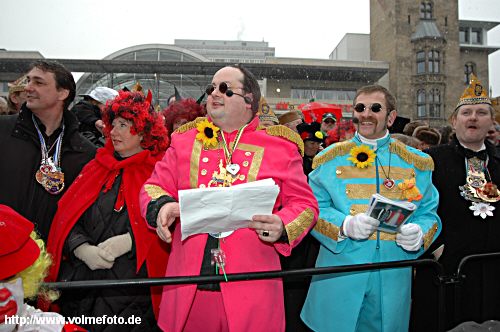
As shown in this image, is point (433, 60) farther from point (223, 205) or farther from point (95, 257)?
point (223, 205)

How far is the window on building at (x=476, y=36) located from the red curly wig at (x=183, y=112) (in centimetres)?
4521

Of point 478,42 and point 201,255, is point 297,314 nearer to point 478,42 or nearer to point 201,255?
point 201,255

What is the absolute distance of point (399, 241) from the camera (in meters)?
2.83

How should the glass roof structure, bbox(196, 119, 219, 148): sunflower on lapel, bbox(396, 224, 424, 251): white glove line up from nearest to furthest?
1. bbox(196, 119, 219, 148): sunflower on lapel
2. bbox(396, 224, 424, 251): white glove
3. the glass roof structure

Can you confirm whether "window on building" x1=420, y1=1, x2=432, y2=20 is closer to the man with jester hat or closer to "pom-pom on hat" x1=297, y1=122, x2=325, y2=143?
"pom-pom on hat" x1=297, y1=122, x2=325, y2=143

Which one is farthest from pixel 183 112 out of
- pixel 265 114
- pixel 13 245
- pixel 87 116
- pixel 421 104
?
pixel 421 104

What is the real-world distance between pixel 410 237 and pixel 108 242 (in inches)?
75.4

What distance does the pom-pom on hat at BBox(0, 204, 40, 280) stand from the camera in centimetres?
171

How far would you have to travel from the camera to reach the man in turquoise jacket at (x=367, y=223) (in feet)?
9.41

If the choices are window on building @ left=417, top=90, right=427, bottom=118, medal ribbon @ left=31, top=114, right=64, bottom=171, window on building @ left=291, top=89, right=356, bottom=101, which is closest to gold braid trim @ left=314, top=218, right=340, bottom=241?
medal ribbon @ left=31, top=114, right=64, bottom=171

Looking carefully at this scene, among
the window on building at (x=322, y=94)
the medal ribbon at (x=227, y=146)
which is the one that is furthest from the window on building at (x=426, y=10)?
the medal ribbon at (x=227, y=146)

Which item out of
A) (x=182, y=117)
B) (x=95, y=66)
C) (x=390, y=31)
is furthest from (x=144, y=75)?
→ (x=182, y=117)

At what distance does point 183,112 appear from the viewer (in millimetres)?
4750

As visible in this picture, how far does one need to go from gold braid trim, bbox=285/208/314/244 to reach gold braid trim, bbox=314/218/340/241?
562mm
